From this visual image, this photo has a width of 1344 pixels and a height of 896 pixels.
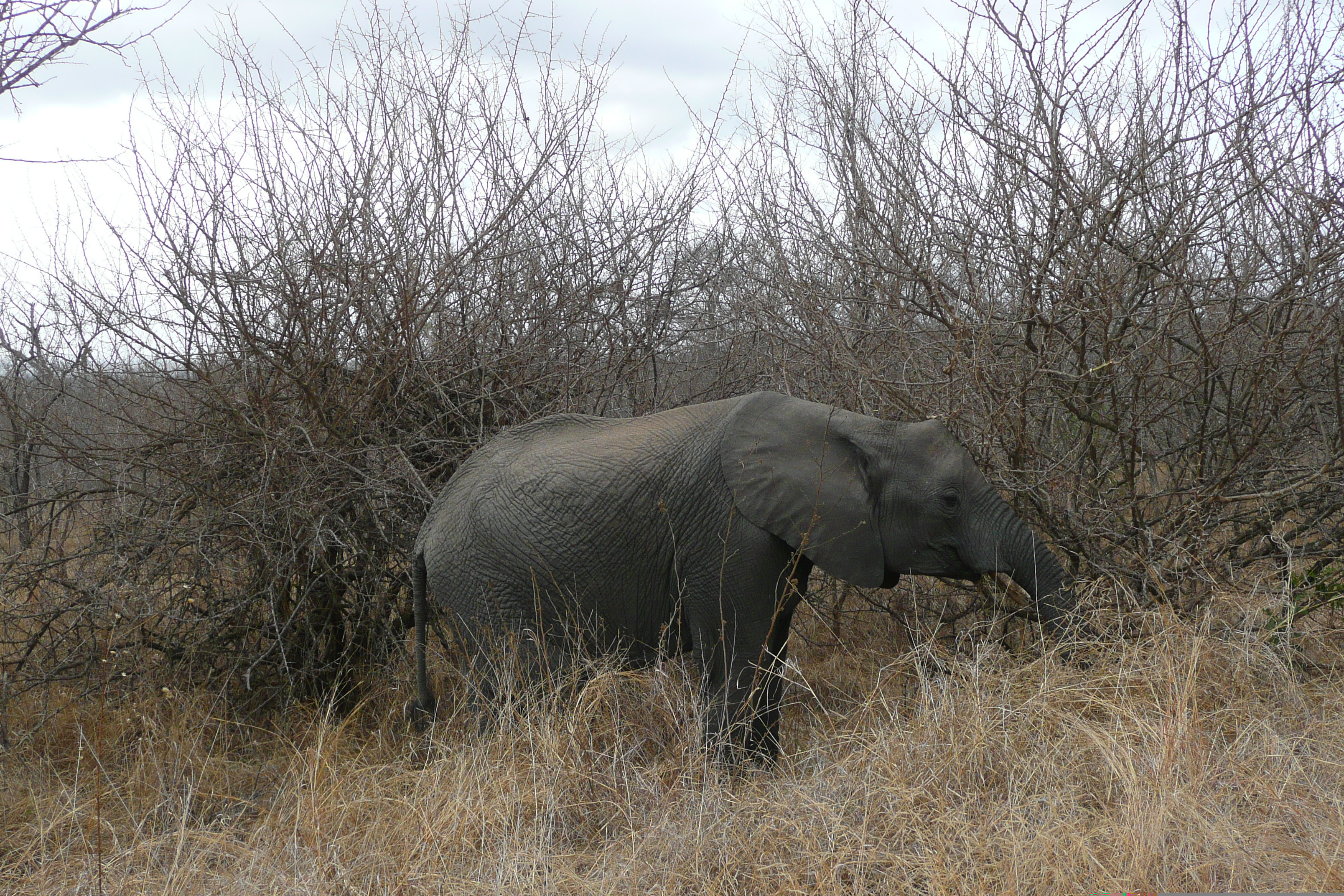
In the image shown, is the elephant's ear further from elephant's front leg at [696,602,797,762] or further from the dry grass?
the dry grass

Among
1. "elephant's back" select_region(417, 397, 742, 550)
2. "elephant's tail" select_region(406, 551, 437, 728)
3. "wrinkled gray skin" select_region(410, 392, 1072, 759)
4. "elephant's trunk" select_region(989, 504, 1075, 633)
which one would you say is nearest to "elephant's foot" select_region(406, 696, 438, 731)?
"elephant's tail" select_region(406, 551, 437, 728)

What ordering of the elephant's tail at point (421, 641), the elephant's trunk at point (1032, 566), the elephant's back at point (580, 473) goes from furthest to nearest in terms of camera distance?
the elephant's tail at point (421, 641)
the elephant's back at point (580, 473)
the elephant's trunk at point (1032, 566)

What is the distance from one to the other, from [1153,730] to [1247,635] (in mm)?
954

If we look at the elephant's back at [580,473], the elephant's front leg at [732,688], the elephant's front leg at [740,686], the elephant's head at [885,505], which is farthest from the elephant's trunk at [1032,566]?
the elephant's back at [580,473]

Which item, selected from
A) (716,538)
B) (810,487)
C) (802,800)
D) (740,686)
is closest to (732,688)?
(740,686)

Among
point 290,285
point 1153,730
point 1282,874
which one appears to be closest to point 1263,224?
point 1153,730

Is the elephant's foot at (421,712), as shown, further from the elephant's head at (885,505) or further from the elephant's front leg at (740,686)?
the elephant's head at (885,505)

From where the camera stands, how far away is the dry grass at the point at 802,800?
2953 mm

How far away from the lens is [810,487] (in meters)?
4.07

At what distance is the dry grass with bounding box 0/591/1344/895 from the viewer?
295 cm

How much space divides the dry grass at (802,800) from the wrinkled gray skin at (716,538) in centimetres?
25

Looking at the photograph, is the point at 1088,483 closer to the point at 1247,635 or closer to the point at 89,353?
the point at 1247,635

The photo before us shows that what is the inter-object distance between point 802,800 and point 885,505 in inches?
48.9

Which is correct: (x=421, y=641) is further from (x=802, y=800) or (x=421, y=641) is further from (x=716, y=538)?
(x=802, y=800)
